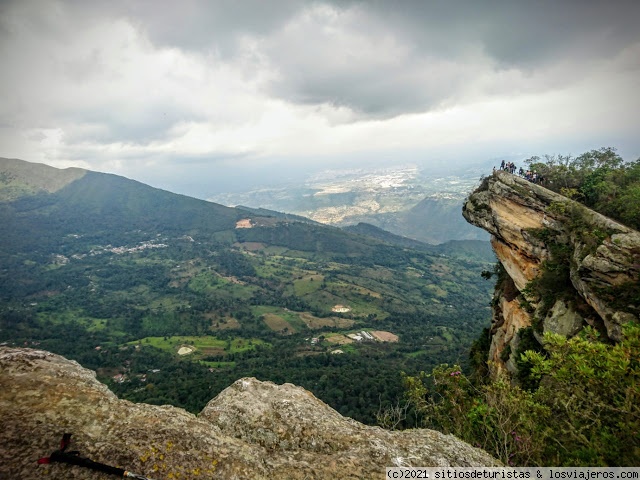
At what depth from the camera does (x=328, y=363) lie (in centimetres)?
13650

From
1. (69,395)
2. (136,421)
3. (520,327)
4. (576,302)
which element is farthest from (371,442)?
(520,327)

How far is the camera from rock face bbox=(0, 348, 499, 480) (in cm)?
647

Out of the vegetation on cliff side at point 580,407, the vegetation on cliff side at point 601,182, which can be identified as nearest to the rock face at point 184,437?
the vegetation on cliff side at point 580,407

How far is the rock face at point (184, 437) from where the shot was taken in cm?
647

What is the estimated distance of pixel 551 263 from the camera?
112ft

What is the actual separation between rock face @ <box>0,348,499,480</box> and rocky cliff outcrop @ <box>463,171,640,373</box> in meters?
23.9

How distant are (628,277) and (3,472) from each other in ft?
117

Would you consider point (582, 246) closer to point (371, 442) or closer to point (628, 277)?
point (628, 277)

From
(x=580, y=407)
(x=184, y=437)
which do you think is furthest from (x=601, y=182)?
(x=184, y=437)

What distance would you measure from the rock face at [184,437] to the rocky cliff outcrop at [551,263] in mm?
23935

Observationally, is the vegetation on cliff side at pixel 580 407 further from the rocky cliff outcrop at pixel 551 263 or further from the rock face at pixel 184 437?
the rocky cliff outcrop at pixel 551 263

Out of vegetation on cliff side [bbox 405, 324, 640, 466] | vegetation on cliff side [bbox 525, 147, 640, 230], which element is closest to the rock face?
vegetation on cliff side [bbox 405, 324, 640, 466]

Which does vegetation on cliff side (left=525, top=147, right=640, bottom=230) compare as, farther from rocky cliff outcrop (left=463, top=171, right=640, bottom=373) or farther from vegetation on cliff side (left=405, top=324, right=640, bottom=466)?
vegetation on cliff side (left=405, top=324, right=640, bottom=466)

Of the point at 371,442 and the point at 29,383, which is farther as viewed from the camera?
the point at 371,442
